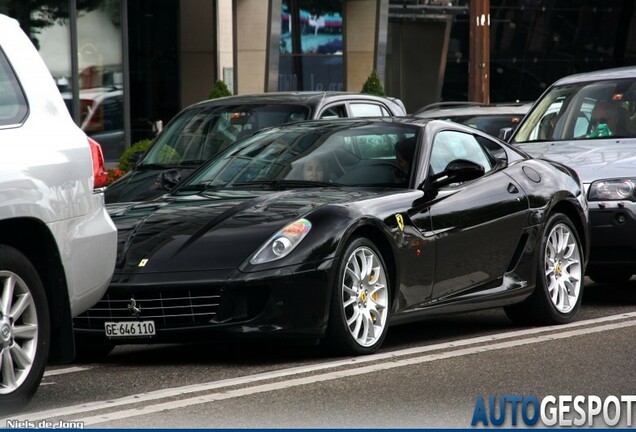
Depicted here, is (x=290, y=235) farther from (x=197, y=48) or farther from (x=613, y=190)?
(x=197, y=48)

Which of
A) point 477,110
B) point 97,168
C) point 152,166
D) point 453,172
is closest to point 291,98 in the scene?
point 152,166

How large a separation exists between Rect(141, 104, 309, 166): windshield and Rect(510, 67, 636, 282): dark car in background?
214 centimetres

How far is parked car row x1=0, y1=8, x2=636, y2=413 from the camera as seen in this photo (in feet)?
22.1

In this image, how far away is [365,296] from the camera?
829 cm

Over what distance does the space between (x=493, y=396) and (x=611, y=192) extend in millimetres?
4551

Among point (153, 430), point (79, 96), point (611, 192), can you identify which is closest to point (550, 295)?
point (611, 192)

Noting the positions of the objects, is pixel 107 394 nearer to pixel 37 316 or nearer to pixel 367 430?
pixel 37 316

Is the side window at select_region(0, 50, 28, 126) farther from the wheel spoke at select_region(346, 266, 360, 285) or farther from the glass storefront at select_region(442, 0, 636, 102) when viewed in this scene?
the glass storefront at select_region(442, 0, 636, 102)

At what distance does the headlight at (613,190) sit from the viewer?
1114 centimetres

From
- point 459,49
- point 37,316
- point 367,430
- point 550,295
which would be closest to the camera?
point 367,430

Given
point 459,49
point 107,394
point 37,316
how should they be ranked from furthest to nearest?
point 459,49
point 107,394
point 37,316

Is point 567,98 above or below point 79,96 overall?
above

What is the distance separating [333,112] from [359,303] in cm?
539

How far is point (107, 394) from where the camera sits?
7.23 m
